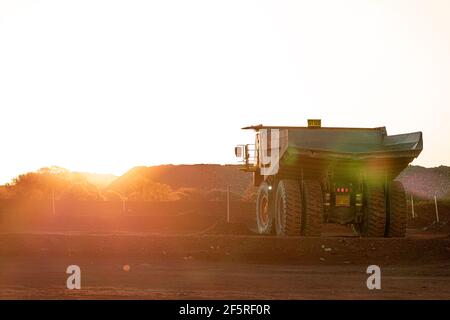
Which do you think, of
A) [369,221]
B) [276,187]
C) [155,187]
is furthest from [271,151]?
[155,187]

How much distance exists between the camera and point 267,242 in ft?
68.6

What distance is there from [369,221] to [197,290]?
10.2 metres

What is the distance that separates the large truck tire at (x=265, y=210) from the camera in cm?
2509

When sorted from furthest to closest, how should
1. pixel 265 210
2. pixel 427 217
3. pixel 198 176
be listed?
pixel 198 176 < pixel 427 217 < pixel 265 210

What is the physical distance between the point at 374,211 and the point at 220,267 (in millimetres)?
6009

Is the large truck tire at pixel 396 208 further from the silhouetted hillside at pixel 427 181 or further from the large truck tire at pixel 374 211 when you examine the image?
the silhouetted hillside at pixel 427 181

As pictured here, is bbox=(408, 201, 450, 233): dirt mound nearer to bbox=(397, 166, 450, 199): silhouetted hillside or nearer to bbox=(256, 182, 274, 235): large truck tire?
bbox=(256, 182, 274, 235): large truck tire

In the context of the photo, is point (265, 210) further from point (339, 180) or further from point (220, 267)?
point (220, 267)

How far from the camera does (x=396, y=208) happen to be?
73.7ft

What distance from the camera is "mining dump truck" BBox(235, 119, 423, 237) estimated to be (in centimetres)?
2144

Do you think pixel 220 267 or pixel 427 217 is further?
pixel 427 217

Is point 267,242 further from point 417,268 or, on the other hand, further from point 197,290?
point 197,290

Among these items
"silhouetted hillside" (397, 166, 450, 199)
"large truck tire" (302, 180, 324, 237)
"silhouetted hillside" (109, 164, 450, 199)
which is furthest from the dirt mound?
"silhouetted hillside" (109, 164, 450, 199)

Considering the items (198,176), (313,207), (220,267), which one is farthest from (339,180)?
(198,176)
